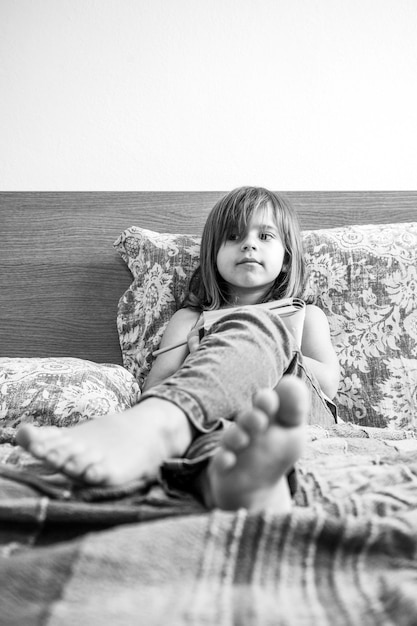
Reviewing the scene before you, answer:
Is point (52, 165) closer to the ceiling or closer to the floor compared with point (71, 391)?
closer to the ceiling

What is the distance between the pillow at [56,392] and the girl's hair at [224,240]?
330 millimetres

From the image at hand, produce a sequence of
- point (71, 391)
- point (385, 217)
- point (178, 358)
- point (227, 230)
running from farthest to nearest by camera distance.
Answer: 1. point (385, 217)
2. point (227, 230)
3. point (178, 358)
4. point (71, 391)

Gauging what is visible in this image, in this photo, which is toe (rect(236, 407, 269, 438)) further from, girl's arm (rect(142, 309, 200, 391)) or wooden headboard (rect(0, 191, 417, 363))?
wooden headboard (rect(0, 191, 417, 363))

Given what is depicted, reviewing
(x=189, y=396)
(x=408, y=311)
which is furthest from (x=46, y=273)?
(x=189, y=396)

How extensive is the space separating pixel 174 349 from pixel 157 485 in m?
0.69

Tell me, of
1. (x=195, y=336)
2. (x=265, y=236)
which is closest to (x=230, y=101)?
(x=265, y=236)

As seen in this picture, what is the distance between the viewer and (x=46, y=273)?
1652 mm

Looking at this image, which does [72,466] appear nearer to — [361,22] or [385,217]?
[385,217]

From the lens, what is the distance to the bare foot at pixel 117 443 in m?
0.56

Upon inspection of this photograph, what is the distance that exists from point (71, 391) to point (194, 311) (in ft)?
1.36

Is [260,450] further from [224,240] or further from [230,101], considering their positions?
[230,101]

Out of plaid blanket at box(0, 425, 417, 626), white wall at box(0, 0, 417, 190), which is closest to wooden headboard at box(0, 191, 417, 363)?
white wall at box(0, 0, 417, 190)

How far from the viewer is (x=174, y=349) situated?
1.30 meters

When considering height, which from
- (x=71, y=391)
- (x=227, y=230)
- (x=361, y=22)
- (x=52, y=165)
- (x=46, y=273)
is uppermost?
(x=361, y=22)
